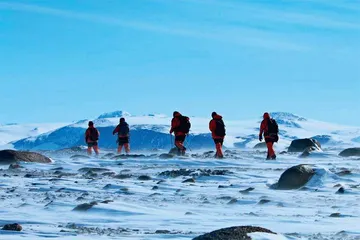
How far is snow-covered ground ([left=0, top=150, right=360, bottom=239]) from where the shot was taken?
9.00 metres

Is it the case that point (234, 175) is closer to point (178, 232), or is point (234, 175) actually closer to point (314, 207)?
point (314, 207)

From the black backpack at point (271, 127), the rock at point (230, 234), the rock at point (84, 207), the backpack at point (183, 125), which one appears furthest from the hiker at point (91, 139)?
the rock at point (230, 234)

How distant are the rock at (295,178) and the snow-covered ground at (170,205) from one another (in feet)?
0.55

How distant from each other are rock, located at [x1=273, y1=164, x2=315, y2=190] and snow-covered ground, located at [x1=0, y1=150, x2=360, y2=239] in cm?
17

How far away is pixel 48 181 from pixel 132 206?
4.52m

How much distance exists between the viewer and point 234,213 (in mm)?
10758

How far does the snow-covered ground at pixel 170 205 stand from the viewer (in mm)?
9000

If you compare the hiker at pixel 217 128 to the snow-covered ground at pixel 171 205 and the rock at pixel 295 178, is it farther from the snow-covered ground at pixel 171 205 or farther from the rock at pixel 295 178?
the rock at pixel 295 178

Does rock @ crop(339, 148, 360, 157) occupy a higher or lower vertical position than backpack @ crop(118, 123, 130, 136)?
lower

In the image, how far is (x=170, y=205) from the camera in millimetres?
11602

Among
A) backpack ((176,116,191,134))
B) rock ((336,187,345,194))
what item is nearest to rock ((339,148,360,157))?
backpack ((176,116,191,134))

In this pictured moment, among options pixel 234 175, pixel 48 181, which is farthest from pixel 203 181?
pixel 48 181

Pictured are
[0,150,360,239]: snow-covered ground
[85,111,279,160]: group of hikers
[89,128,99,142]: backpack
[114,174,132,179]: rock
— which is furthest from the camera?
[89,128,99,142]: backpack

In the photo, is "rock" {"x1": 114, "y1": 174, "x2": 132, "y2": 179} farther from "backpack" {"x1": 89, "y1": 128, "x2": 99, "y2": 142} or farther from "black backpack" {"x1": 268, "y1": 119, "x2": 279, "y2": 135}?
"backpack" {"x1": 89, "y1": 128, "x2": 99, "y2": 142}
